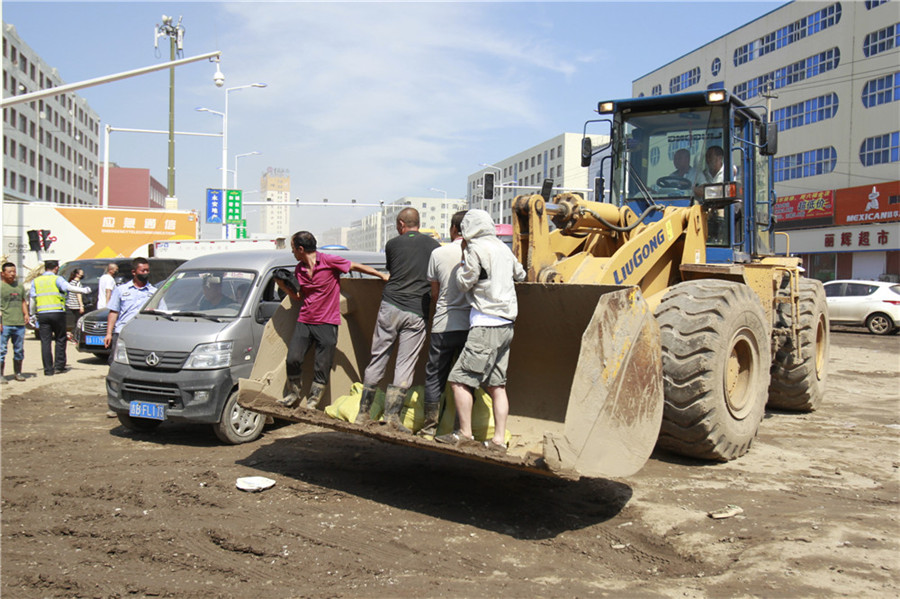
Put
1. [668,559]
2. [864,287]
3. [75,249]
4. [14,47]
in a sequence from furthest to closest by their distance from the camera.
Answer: [14,47] < [75,249] < [864,287] < [668,559]

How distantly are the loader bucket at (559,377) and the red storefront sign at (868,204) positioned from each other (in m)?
37.9

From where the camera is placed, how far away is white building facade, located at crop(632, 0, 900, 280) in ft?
125

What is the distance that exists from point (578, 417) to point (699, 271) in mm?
3063

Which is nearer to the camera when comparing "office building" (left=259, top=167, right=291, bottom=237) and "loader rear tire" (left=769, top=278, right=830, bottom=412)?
"loader rear tire" (left=769, top=278, right=830, bottom=412)

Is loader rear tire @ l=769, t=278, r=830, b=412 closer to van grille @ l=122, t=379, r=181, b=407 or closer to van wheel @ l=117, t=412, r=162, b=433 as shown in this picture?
van grille @ l=122, t=379, r=181, b=407

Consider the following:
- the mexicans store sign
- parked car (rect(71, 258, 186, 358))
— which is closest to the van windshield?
parked car (rect(71, 258, 186, 358))

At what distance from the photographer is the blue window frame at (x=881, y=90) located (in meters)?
38.3

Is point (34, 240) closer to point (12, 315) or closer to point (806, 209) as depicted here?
point (12, 315)

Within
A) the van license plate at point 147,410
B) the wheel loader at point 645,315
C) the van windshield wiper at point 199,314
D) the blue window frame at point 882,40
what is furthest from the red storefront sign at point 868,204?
the van license plate at point 147,410

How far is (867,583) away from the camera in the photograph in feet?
13.1

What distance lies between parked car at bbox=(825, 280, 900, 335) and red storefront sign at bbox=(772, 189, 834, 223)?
2036cm

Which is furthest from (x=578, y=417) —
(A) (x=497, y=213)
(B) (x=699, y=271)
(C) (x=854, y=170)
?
(A) (x=497, y=213)

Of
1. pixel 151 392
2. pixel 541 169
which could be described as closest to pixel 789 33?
pixel 151 392

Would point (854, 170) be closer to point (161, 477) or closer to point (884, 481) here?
point (884, 481)
